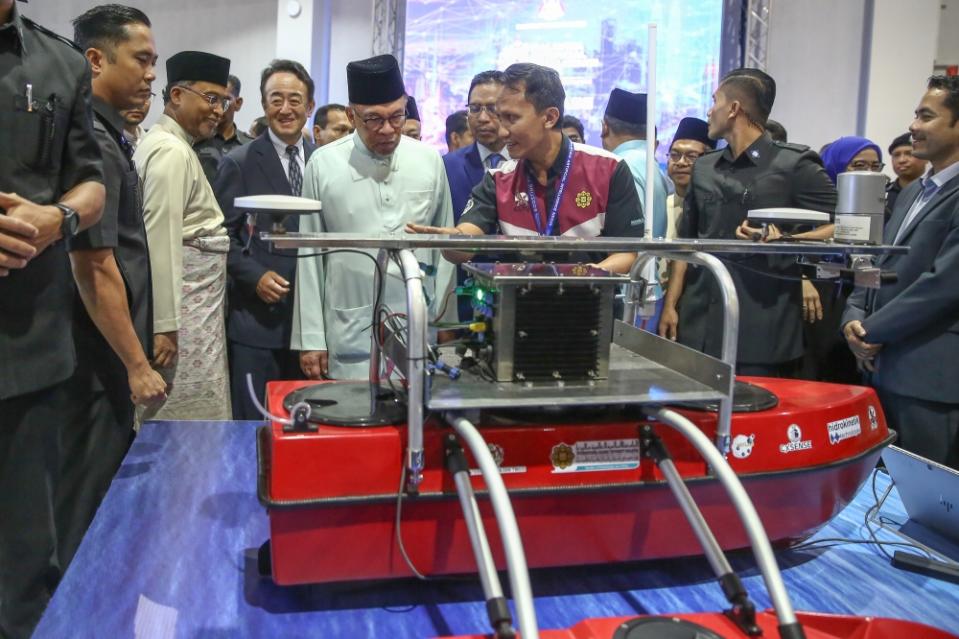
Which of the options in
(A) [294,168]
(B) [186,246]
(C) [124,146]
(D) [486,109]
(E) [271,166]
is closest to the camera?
(C) [124,146]

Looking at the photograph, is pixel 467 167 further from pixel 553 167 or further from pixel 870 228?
pixel 870 228

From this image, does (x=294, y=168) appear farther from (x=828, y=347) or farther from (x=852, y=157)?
(x=852, y=157)

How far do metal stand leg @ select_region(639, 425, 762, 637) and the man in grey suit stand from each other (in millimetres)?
1429

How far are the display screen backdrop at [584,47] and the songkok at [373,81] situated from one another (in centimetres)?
423

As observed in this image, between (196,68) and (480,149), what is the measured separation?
3.74 ft

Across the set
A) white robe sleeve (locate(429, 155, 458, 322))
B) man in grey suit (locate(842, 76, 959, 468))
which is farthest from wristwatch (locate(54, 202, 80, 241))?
man in grey suit (locate(842, 76, 959, 468))

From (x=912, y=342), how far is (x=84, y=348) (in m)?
2.31

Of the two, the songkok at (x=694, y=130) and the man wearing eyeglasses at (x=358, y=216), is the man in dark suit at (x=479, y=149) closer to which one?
the man wearing eyeglasses at (x=358, y=216)

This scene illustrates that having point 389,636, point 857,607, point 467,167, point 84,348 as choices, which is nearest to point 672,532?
point 857,607

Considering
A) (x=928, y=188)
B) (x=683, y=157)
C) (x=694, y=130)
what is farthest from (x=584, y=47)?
(x=928, y=188)

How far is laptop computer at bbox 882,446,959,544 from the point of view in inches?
57.8

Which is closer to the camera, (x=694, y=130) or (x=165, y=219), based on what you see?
(x=165, y=219)

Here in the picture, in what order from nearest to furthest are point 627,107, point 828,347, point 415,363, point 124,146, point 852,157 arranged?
point 415,363 < point 124,146 < point 627,107 < point 828,347 < point 852,157

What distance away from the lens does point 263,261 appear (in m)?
2.94
